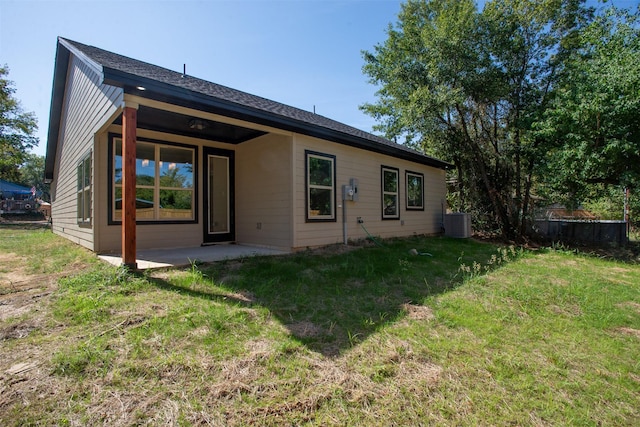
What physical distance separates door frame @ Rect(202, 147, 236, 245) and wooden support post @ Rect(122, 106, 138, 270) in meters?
2.89

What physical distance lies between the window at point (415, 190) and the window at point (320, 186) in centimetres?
329

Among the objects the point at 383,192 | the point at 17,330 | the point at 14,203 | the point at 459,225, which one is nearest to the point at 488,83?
the point at 459,225

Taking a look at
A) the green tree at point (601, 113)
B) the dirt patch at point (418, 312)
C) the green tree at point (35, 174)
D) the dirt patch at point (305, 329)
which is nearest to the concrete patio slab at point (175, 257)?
the dirt patch at point (305, 329)

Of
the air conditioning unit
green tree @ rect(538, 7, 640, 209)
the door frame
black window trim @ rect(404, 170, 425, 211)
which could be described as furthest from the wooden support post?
green tree @ rect(538, 7, 640, 209)

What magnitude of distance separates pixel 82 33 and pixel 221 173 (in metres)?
5.16

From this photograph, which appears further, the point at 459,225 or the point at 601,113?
the point at 459,225

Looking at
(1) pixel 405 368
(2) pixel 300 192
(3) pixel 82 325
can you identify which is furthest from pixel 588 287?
(3) pixel 82 325

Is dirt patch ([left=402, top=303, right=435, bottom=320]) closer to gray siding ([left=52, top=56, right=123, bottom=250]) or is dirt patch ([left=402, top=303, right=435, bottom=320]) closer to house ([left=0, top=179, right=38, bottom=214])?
gray siding ([left=52, top=56, right=123, bottom=250])

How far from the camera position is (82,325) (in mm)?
2531

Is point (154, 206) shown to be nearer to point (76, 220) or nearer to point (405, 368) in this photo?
point (76, 220)

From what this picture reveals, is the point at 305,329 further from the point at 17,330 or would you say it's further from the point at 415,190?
the point at 415,190

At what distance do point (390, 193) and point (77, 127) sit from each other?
25.6 feet

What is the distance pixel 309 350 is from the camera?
228cm

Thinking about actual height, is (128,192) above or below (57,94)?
below
